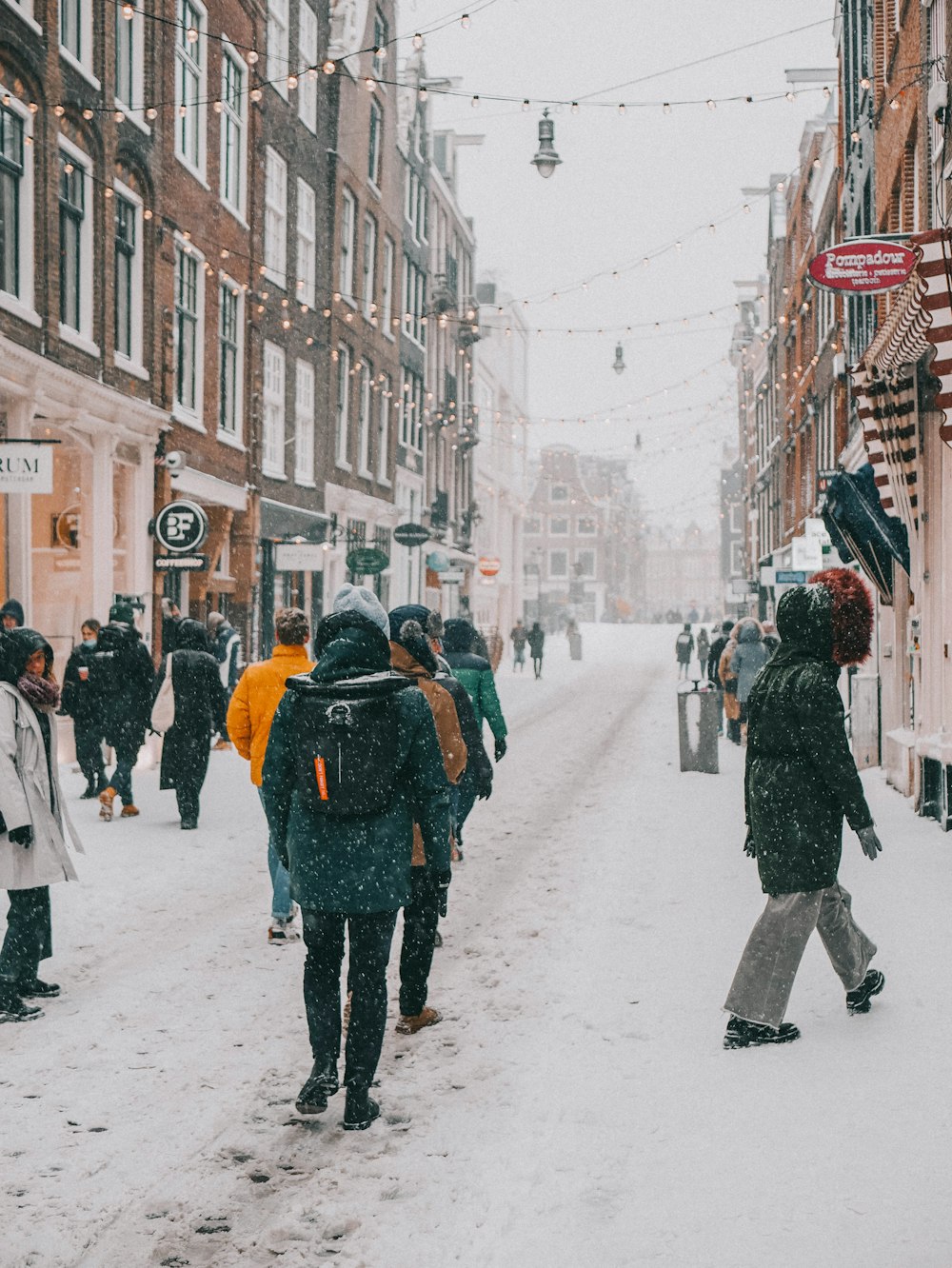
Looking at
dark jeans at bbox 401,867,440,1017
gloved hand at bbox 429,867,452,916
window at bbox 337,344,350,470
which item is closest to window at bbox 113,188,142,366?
window at bbox 337,344,350,470

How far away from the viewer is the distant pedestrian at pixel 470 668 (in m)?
8.50

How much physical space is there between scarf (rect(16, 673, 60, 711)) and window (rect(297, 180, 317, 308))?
2029 cm

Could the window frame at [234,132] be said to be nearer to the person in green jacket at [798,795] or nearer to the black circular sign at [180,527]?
the black circular sign at [180,527]

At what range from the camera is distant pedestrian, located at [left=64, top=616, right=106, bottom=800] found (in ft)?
39.7

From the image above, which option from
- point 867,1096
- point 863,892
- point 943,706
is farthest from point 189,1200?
point 943,706

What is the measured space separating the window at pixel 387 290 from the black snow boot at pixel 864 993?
2775 cm

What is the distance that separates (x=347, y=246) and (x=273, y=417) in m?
6.09

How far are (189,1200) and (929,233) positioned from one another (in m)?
6.95

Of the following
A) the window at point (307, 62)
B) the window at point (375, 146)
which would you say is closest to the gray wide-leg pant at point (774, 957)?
the window at point (307, 62)

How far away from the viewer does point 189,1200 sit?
4.03 metres

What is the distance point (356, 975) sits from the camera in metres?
4.57

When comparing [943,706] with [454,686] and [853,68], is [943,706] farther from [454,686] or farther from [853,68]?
[853,68]

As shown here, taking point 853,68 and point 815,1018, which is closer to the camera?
point 815,1018

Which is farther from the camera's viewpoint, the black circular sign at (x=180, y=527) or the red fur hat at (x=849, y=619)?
the black circular sign at (x=180, y=527)
